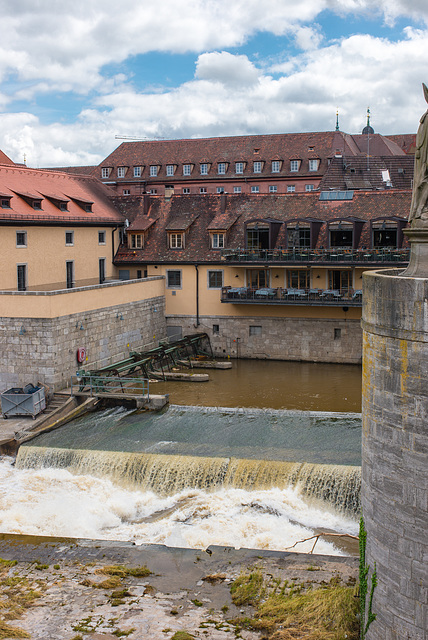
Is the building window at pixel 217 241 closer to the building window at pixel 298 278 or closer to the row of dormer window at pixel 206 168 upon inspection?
the building window at pixel 298 278

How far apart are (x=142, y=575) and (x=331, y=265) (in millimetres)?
24388

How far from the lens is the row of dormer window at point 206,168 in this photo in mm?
67812

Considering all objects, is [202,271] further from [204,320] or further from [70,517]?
[70,517]

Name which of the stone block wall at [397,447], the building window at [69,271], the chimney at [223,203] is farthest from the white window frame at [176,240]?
the stone block wall at [397,447]

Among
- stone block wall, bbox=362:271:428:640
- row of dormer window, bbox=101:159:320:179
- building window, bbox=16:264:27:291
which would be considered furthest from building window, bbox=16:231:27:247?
row of dormer window, bbox=101:159:320:179

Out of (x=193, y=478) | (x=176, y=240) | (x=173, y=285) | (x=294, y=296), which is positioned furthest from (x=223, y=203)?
(x=193, y=478)

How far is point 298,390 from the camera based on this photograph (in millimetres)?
31703

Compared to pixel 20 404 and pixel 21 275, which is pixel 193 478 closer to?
pixel 20 404

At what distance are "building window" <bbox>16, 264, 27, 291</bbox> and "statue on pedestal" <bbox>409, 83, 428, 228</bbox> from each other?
25.8 m

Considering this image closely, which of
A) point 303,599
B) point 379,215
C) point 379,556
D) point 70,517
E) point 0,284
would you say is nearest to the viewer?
point 379,556

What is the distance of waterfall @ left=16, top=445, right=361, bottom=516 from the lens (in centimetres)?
1961

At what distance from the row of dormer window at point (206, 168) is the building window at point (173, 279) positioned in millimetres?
31150

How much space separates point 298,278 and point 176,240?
7.83m

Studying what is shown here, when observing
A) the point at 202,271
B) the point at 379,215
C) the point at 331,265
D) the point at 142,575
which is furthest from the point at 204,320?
the point at 142,575
